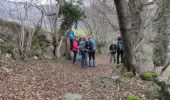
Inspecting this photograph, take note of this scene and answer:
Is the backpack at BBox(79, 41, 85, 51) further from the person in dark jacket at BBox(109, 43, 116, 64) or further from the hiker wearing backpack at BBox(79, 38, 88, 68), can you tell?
the person in dark jacket at BBox(109, 43, 116, 64)

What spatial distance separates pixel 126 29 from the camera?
12.2m

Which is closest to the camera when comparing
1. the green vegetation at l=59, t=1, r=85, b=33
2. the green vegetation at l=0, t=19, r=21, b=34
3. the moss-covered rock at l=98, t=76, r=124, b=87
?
the moss-covered rock at l=98, t=76, r=124, b=87

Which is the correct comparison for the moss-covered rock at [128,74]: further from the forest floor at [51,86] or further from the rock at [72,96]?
the rock at [72,96]

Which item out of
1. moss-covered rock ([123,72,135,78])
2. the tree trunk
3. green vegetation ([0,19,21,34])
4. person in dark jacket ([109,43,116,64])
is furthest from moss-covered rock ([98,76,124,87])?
person in dark jacket ([109,43,116,64])

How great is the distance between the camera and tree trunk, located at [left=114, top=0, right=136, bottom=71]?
11.1 meters

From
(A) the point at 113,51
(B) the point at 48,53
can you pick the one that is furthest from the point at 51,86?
(A) the point at 113,51

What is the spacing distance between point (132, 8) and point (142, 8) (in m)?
0.55

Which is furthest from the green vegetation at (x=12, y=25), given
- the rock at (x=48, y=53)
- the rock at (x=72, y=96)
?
the rock at (x=72, y=96)

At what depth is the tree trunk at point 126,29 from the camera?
11.1 m

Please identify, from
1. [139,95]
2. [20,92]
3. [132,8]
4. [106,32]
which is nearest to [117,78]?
[139,95]

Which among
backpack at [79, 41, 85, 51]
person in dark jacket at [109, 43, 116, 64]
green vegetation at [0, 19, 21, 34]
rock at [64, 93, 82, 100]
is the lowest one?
rock at [64, 93, 82, 100]

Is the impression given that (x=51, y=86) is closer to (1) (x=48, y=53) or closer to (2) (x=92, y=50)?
(2) (x=92, y=50)

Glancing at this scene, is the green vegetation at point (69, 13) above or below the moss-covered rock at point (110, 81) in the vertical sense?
above

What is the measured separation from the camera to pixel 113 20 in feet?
118
